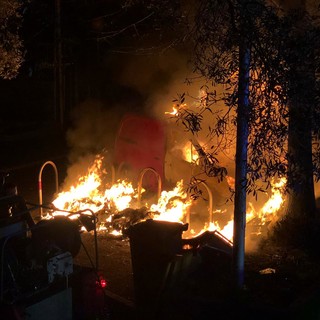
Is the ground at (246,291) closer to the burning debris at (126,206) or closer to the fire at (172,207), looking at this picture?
the burning debris at (126,206)

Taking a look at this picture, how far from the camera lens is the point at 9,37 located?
45.9ft

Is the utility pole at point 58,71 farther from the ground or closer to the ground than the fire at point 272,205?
farther from the ground

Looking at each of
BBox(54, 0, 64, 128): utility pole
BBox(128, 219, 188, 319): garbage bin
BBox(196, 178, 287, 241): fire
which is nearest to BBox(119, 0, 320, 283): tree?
BBox(128, 219, 188, 319): garbage bin

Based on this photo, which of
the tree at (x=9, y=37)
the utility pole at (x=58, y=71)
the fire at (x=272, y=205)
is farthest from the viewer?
the utility pole at (x=58, y=71)

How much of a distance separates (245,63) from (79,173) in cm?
773

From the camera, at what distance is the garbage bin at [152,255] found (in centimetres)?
596

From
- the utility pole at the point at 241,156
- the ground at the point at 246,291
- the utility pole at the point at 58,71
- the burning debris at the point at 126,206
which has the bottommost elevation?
the ground at the point at 246,291

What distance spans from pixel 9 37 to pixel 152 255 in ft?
32.4

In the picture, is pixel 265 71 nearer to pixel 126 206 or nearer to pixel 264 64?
pixel 264 64

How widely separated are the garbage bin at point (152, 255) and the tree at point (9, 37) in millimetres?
9392

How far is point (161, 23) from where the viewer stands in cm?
734

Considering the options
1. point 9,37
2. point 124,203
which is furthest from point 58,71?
point 124,203

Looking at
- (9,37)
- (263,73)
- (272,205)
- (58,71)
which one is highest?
(9,37)

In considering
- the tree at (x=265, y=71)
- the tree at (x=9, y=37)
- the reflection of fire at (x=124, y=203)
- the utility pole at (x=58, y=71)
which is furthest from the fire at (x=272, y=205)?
the utility pole at (x=58, y=71)
